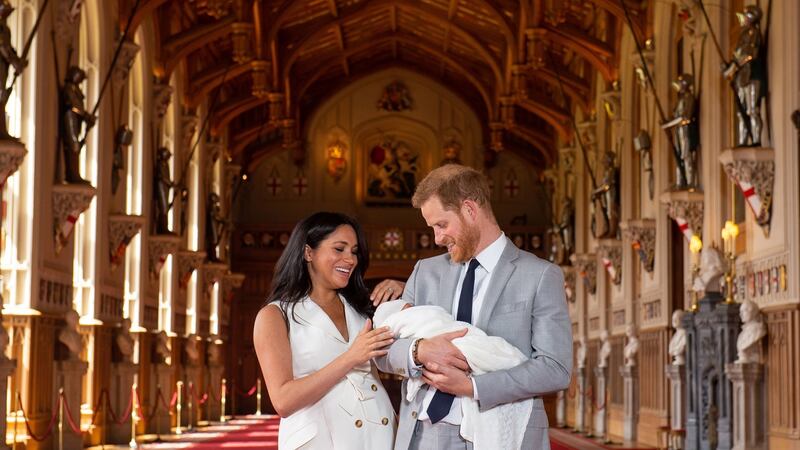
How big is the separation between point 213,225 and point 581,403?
938 cm

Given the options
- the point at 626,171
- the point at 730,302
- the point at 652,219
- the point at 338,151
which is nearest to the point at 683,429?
the point at 730,302

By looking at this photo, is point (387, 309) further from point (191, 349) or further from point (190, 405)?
point (191, 349)

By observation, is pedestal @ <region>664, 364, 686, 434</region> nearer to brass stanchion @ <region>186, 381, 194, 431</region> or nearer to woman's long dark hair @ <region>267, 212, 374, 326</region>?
brass stanchion @ <region>186, 381, 194, 431</region>

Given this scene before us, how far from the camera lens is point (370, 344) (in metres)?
4.04

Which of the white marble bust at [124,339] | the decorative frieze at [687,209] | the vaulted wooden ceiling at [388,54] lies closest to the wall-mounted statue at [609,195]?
the vaulted wooden ceiling at [388,54]

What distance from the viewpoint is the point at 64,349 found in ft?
53.4

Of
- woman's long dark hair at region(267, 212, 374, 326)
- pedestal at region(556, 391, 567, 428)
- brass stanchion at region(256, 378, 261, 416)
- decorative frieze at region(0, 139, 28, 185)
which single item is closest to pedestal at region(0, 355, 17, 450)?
decorative frieze at region(0, 139, 28, 185)

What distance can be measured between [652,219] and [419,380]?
17.1 m

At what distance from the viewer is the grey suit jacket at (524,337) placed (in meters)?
3.81

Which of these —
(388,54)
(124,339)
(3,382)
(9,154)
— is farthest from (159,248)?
(388,54)

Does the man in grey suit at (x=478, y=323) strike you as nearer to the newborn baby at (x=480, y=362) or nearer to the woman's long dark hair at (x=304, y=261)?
the newborn baby at (x=480, y=362)

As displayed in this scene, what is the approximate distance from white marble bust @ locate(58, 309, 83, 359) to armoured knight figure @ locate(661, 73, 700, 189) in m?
7.84

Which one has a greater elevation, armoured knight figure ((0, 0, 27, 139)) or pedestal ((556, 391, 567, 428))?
armoured knight figure ((0, 0, 27, 139))

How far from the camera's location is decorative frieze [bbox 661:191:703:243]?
16.7 m
